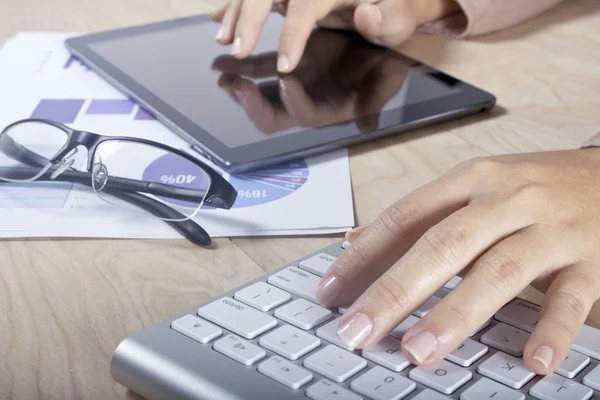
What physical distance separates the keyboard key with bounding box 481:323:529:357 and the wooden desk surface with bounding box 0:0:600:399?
79mm

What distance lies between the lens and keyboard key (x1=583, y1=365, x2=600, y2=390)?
408mm

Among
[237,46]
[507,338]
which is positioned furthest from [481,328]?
[237,46]

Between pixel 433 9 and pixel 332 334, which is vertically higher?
pixel 433 9

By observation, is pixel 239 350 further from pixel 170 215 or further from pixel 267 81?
pixel 267 81

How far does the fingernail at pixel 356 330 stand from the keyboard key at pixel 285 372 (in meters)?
0.04

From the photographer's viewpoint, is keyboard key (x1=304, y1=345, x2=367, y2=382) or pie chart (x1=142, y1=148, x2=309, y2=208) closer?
keyboard key (x1=304, y1=345, x2=367, y2=382)

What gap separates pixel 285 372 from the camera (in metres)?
0.41

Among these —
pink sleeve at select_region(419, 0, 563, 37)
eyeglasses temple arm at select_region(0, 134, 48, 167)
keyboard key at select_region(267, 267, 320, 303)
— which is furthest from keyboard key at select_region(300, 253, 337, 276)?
pink sleeve at select_region(419, 0, 563, 37)

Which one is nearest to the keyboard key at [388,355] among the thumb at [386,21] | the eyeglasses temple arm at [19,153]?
the eyeglasses temple arm at [19,153]

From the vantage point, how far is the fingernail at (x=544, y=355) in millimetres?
413

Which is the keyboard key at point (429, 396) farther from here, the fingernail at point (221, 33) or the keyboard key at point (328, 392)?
the fingernail at point (221, 33)

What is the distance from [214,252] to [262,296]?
0.38 feet

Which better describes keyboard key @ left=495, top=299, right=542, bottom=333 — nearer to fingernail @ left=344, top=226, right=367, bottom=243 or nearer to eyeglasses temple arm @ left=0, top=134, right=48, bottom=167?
fingernail @ left=344, top=226, right=367, bottom=243

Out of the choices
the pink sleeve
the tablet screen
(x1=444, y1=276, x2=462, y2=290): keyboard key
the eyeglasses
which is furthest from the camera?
the pink sleeve
